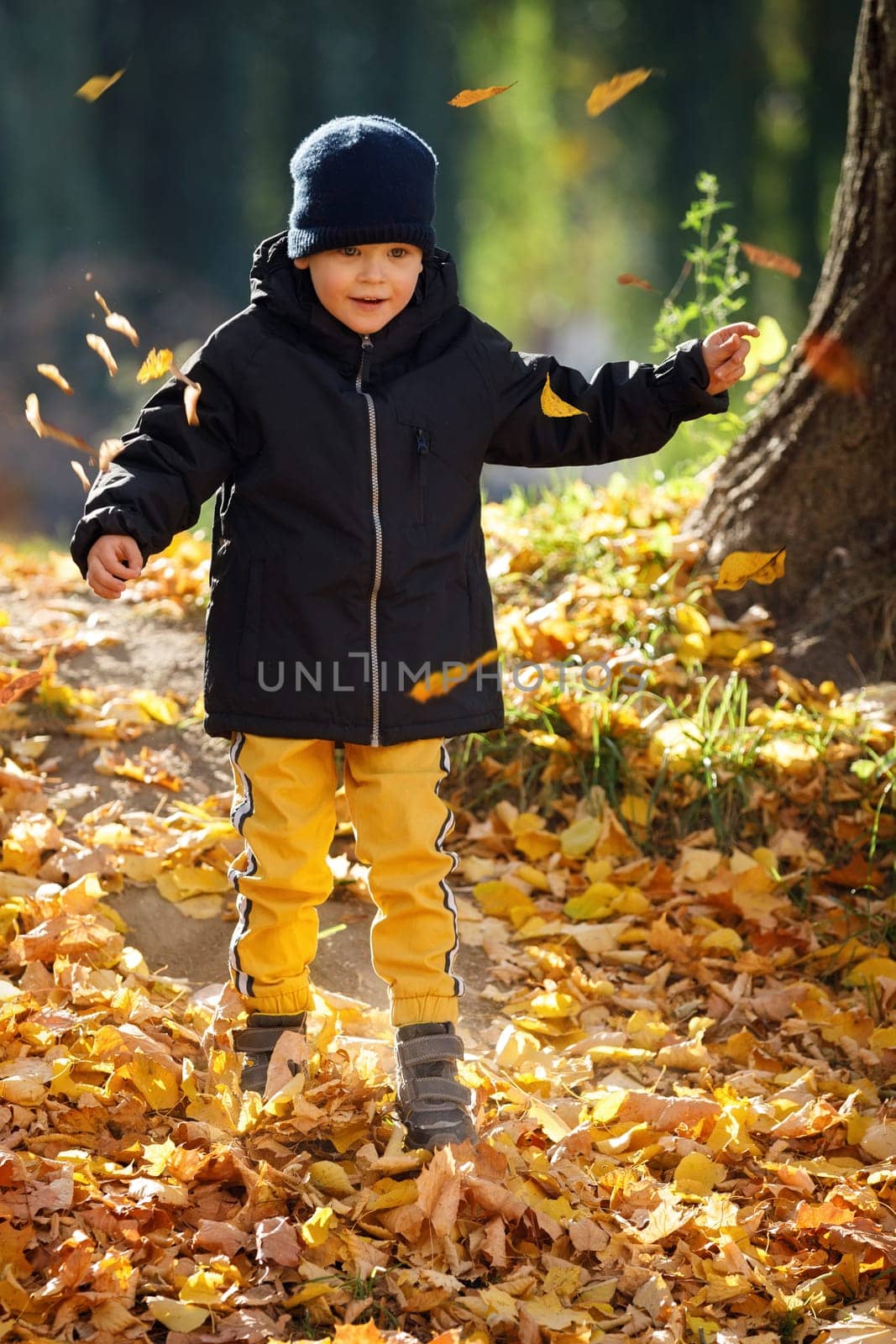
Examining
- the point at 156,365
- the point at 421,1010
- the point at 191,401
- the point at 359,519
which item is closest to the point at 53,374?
the point at 156,365

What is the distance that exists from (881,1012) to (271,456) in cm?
159

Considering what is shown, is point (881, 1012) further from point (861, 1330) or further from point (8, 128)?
point (8, 128)

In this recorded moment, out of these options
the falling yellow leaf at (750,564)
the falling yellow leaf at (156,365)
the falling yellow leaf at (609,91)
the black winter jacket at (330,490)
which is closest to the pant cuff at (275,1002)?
the black winter jacket at (330,490)

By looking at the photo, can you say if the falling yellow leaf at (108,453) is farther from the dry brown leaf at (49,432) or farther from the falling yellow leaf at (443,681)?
the falling yellow leaf at (443,681)

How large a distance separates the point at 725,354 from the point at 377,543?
627 mm

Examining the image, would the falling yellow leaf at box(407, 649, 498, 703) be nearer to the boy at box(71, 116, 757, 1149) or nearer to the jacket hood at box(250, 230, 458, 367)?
the boy at box(71, 116, 757, 1149)

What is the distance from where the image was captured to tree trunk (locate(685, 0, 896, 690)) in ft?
11.8

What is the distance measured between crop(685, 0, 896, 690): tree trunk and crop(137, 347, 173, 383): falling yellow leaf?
6.92 feet

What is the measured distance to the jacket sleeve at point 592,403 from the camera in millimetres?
2174

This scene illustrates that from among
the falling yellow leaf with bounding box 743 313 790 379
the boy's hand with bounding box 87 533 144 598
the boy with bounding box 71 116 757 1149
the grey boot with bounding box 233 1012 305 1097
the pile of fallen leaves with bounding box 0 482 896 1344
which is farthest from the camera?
the falling yellow leaf with bounding box 743 313 790 379

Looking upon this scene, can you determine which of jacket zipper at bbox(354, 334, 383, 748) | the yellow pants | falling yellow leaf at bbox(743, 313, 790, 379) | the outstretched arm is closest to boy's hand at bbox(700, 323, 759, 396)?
the outstretched arm

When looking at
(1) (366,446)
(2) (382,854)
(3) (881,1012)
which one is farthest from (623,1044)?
(1) (366,446)

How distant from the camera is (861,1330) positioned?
1.72 metres

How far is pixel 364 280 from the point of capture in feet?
6.65
